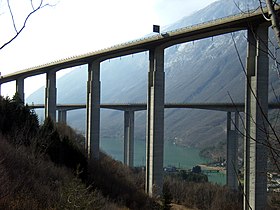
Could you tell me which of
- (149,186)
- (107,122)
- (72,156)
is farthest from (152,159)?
(107,122)

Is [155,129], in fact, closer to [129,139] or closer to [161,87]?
[161,87]

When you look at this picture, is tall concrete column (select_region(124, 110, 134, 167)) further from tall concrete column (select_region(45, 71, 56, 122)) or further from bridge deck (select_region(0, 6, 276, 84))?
bridge deck (select_region(0, 6, 276, 84))

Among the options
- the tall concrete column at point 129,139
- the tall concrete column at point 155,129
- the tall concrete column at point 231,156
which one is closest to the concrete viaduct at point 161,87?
the tall concrete column at point 155,129

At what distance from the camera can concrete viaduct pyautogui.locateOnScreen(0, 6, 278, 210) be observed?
18.2m

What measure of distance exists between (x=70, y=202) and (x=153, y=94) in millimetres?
17969

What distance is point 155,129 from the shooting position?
988 inches

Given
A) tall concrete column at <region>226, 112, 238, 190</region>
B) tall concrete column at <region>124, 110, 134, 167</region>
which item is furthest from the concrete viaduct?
tall concrete column at <region>226, 112, 238, 190</region>

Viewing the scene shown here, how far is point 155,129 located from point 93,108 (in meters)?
8.61

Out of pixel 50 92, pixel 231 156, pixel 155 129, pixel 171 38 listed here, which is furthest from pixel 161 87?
pixel 50 92

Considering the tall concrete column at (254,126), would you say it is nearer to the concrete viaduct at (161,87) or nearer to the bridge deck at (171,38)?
the concrete viaduct at (161,87)

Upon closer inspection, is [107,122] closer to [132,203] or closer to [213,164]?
[213,164]

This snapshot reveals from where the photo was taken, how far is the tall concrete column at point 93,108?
3192 cm

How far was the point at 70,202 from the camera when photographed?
7.54 meters

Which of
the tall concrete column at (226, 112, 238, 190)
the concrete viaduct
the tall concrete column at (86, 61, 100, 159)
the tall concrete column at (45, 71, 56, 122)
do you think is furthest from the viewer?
the tall concrete column at (45, 71, 56, 122)
